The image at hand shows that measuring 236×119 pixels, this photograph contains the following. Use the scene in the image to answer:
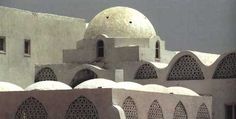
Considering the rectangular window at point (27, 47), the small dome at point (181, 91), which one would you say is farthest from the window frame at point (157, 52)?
the rectangular window at point (27, 47)

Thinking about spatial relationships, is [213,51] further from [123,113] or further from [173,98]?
[123,113]

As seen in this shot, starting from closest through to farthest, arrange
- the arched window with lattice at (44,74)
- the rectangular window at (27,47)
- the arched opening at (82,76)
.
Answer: the arched opening at (82,76) < the rectangular window at (27,47) < the arched window with lattice at (44,74)

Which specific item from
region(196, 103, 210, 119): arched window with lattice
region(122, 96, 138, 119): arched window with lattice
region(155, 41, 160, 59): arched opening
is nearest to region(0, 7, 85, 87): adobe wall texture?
region(155, 41, 160, 59): arched opening

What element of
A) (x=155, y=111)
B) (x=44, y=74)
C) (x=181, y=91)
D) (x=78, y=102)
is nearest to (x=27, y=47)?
(x=44, y=74)

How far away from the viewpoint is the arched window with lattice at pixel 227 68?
29.9 meters

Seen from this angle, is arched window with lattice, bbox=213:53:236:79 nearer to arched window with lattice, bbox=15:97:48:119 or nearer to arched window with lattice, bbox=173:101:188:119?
arched window with lattice, bbox=173:101:188:119

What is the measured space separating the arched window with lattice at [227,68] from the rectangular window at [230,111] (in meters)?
1.24

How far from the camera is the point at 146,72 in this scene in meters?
31.4

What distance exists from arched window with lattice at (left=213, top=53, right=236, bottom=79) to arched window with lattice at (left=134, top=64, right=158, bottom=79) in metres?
2.82

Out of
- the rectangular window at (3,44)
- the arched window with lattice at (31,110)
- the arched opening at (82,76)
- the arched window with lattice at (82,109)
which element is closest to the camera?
the arched window with lattice at (82,109)

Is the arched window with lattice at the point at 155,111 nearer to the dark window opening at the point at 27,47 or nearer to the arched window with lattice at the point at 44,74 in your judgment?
the arched window with lattice at the point at 44,74

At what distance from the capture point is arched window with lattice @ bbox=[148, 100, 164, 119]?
2545 centimetres

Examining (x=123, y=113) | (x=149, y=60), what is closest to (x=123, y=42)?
(x=149, y=60)

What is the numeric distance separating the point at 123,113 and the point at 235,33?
27.3 ft
